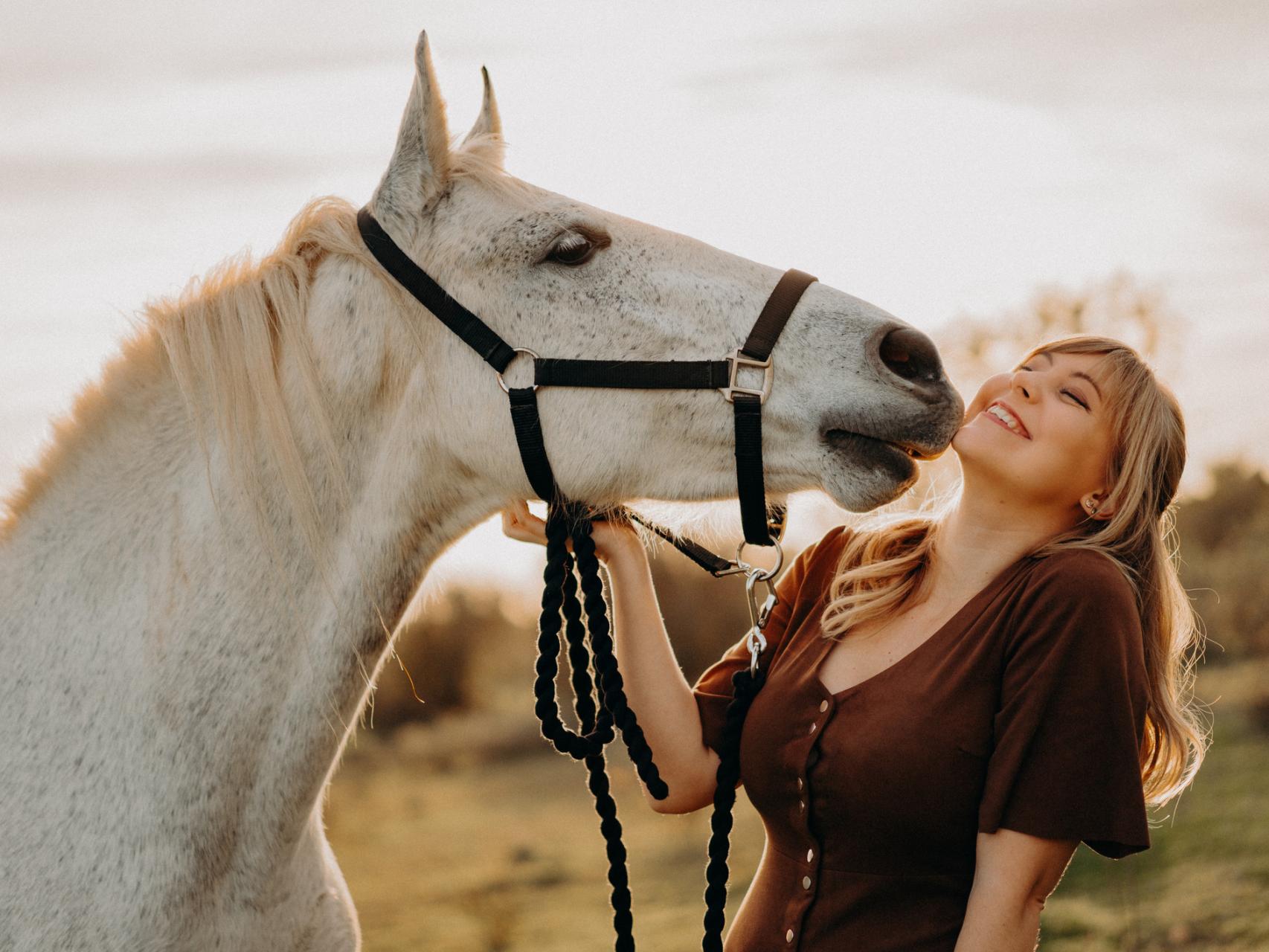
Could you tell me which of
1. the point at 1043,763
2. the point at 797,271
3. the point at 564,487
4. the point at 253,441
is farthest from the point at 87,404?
the point at 1043,763

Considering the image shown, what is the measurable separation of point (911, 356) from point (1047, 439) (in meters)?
0.35

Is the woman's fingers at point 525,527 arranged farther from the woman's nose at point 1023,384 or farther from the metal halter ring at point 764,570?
the woman's nose at point 1023,384

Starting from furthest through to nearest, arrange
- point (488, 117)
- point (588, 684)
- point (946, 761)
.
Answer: point (488, 117) < point (588, 684) < point (946, 761)

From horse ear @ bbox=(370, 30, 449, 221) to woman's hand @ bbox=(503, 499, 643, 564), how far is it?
0.66 m

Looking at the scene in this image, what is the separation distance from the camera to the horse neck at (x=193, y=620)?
1.82 metres

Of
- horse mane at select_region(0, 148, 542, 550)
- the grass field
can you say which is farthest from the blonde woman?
the grass field

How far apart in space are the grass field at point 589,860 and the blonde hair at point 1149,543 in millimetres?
4312

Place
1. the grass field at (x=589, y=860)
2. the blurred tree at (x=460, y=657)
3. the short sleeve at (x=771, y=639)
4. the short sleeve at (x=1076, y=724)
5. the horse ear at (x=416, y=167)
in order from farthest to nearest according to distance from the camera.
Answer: the blurred tree at (x=460, y=657), the grass field at (x=589, y=860), the short sleeve at (x=771, y=639), the horse ear at (x=416, y=167), the short sleeve at (x=1076, y=724)

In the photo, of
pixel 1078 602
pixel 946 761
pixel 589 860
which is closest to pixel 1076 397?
pixel 1078 602

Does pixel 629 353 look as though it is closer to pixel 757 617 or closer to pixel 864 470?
pixel 864 470

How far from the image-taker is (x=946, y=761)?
6.28 ft

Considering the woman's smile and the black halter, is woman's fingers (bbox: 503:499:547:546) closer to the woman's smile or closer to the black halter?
the black halter

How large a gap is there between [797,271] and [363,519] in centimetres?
103

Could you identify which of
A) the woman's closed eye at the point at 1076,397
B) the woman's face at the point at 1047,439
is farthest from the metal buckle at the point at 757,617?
the woman's closed eye at the point at 1076,397
